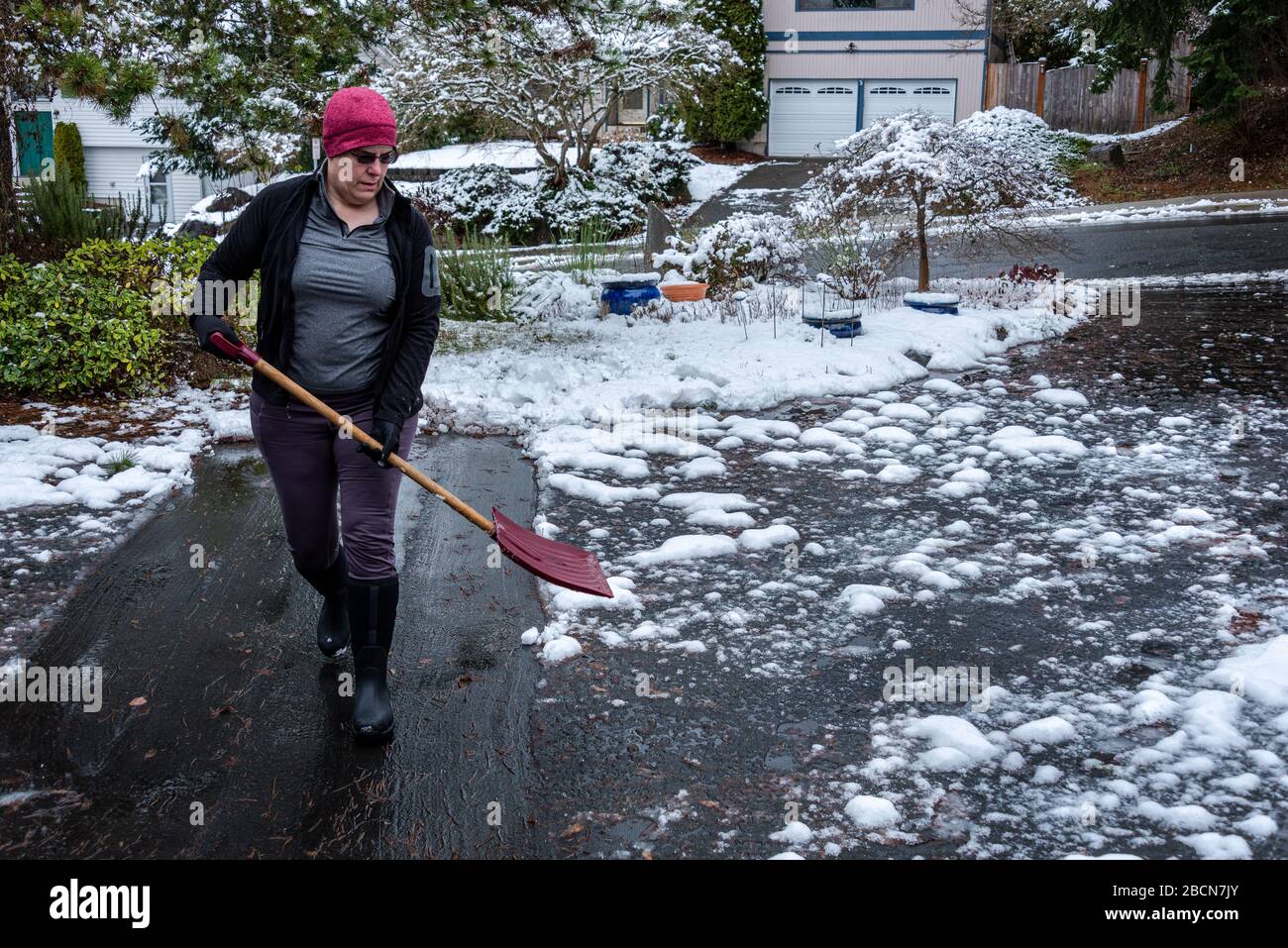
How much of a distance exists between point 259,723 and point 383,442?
1043 mm

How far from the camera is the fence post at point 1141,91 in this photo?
27.8 metres

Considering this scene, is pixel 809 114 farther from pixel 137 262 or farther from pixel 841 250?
pixel 137 262

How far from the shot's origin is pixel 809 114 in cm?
2936

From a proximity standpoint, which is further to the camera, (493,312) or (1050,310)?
(1050,310)

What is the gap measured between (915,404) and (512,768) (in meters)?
5.36

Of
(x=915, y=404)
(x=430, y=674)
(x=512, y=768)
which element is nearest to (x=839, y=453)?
(x=915, y=404)

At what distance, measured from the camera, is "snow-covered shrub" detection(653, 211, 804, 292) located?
37.2 feet

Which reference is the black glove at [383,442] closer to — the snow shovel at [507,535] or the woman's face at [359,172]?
the snow shovel at [507,535]

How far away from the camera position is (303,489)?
3996 millimetres

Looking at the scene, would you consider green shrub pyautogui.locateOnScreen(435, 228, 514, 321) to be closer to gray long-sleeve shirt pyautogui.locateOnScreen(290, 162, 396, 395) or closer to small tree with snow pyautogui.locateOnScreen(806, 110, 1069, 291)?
small tree with snow pyautogui.locateOnScreen(806, 110, 1069, 291)

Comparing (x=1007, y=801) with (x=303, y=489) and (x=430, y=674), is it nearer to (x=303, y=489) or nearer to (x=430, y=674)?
(x=430, y=674)

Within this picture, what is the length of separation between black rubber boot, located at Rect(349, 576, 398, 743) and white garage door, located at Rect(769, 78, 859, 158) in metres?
26.9

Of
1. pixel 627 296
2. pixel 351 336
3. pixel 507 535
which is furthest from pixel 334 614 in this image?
pixel 627 296

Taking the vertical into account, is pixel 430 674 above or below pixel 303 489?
below
